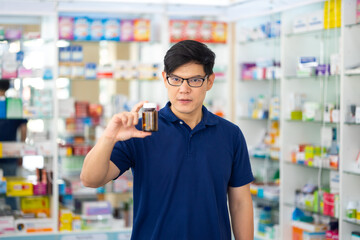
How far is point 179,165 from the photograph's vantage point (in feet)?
7.82

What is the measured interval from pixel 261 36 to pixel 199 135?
3.92 metres

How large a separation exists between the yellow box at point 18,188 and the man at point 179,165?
4053 mm

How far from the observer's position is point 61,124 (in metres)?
7.09

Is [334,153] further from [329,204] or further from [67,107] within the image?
[67,107]

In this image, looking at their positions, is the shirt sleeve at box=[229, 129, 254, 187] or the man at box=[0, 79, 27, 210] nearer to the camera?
the shirt sleeve at box=[229, 129, 254, 187]

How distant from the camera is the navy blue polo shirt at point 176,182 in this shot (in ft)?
7.80

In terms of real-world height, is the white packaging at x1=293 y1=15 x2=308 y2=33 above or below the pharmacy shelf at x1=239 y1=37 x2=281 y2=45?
above

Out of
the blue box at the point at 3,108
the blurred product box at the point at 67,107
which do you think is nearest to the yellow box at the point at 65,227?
the blurred product box at the point at 67,107

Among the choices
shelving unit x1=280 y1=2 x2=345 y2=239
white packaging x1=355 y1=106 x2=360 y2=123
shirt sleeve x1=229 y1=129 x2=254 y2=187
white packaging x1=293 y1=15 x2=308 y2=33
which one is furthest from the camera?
shelving unit x1=280 y1=2 x2=345 y2=239

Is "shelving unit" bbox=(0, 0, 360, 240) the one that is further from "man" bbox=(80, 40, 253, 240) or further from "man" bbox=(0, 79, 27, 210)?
"man" bbox=(80, 40, 253, 240)

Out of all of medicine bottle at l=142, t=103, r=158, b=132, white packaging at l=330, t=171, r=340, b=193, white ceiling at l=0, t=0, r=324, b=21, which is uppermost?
white ceiling at l=0, t=0, r=324, b=21

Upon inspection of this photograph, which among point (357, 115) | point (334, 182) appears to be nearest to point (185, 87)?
point (357, 115)

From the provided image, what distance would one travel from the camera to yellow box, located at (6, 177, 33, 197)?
622 cm

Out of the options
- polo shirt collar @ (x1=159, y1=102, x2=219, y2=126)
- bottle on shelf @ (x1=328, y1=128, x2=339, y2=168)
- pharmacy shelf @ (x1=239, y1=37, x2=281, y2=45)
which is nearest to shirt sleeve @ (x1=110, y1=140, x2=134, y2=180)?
polo shirt collar @ (x1=159, y1=102, x2=219, y2=126)
